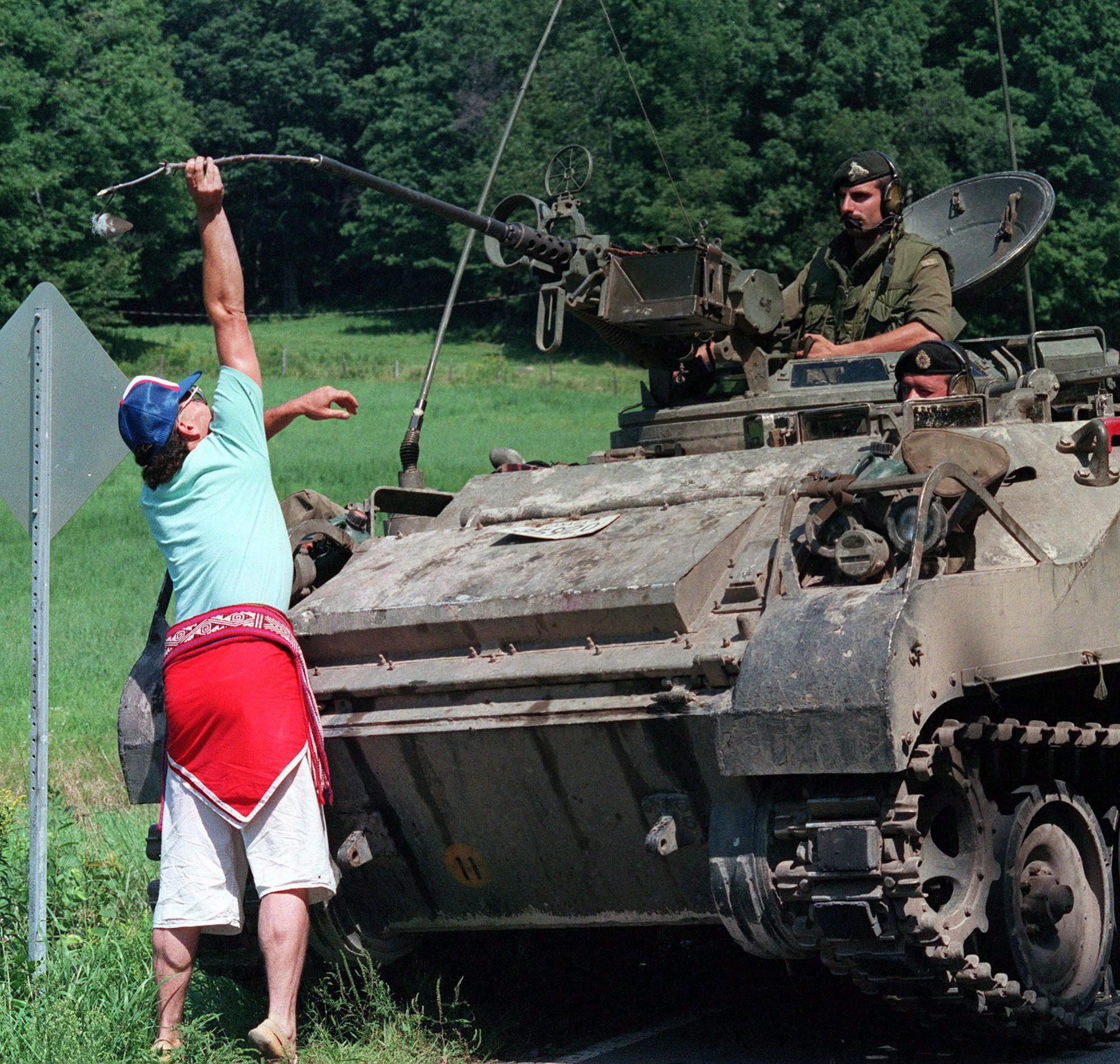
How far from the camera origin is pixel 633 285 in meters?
8.08

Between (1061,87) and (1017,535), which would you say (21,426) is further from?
(1061,87)

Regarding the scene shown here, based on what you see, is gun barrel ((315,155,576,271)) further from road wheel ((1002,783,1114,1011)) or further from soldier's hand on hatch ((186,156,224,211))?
road wheel ((1002,783,1114,1011))

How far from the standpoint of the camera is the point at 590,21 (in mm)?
63812

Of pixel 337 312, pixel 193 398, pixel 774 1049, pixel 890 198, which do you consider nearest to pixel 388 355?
pixel 337 312

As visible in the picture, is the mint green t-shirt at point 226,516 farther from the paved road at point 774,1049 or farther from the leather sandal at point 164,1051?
the paved road at point 774,1049

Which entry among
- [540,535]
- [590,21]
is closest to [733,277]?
[540,535]

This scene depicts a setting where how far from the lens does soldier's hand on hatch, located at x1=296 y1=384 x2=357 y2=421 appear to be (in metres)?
5.88

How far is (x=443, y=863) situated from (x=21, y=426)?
2.08 meters

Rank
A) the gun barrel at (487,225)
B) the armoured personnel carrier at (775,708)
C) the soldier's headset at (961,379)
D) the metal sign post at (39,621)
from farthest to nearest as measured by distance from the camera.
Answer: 1. the gun barrel at (487,225)
2. the soldier's headset at (961,379)
3. the metal sign post at (39,621)
4. the armoured personnel carrier at (775,708)

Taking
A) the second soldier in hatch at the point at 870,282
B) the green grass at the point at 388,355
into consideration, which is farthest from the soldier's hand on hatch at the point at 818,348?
the green grass at the point at 388,355

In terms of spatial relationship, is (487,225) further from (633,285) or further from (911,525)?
(911,525)

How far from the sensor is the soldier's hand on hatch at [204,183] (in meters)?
5.69

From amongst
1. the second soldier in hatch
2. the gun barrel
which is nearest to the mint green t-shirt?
the gun barrel

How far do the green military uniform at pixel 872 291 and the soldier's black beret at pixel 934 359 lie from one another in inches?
44.1
